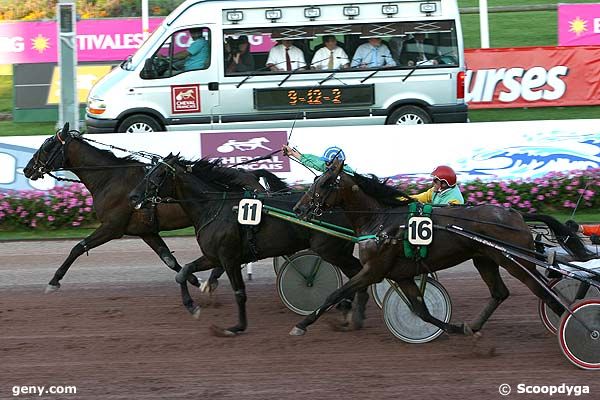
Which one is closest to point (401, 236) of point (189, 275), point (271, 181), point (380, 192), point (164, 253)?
point (380, 192)

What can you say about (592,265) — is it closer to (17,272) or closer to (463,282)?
(463,282)

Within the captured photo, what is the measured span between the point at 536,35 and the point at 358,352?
698 inches

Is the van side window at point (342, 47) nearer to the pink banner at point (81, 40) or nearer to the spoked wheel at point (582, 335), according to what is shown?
the pink banner at point (81, 40)

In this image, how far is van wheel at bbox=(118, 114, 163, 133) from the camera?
15586 millimetres

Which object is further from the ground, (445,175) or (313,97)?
(313,97)

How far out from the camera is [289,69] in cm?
1552

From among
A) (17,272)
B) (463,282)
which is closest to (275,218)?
(463,282)

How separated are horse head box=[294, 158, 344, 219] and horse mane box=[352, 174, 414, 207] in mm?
244

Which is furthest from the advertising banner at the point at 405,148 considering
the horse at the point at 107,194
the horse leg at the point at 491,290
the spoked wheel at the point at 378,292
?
the horse leg at the point at 491,290

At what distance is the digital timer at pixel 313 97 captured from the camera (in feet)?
51.2

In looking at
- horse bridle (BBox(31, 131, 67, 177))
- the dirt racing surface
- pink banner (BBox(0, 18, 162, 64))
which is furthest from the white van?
the dirt racing surface

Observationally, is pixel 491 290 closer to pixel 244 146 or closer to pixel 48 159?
pixel 48 159

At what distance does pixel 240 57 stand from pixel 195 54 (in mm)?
766

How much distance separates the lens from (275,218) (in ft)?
25.6
